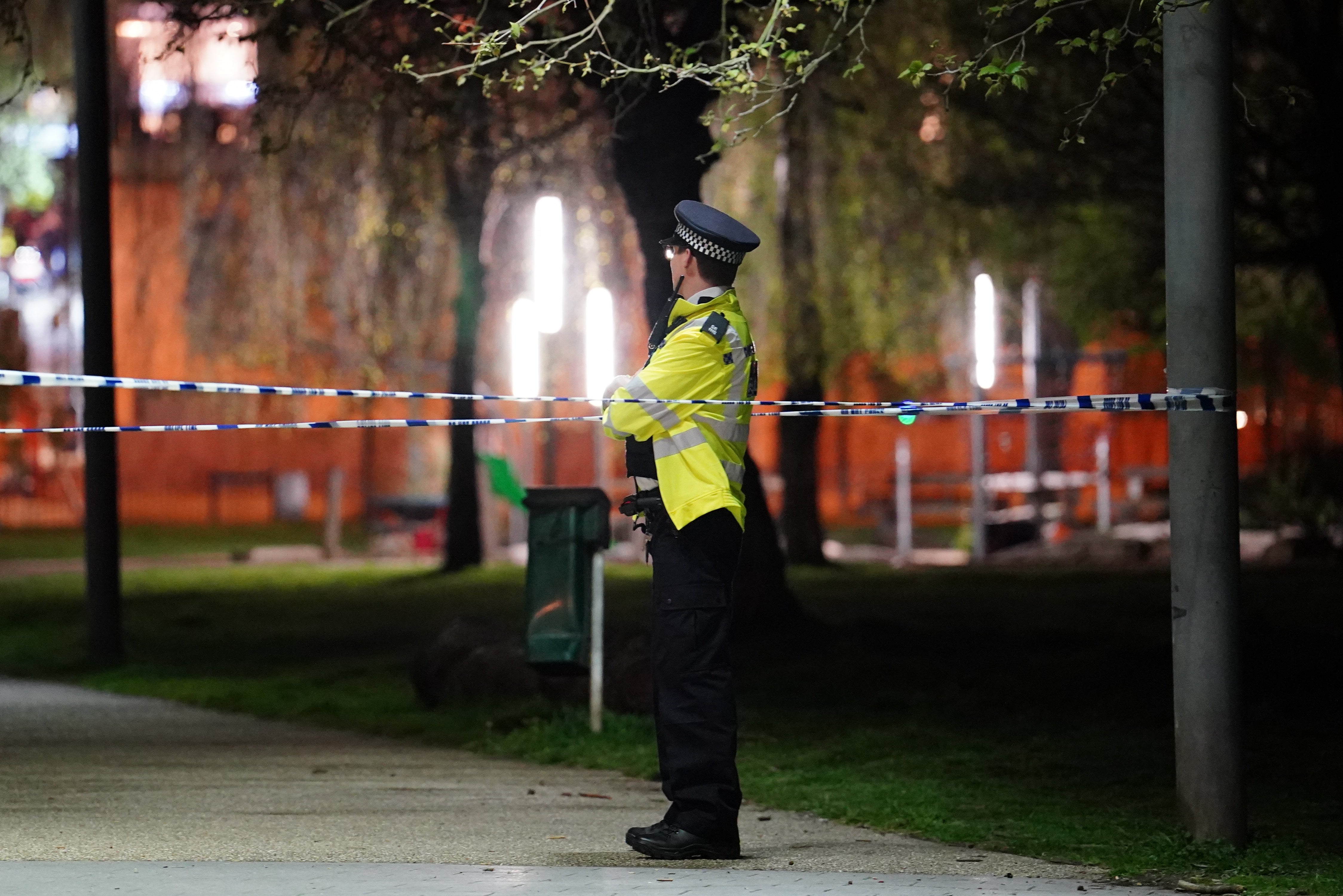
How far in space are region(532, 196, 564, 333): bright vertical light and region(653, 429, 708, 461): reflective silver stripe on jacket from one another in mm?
14336

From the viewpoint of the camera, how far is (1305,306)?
21.6 m

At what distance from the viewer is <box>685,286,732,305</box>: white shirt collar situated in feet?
20.5

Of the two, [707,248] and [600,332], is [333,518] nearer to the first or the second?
[600,332]

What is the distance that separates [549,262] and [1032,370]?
584 centimetres

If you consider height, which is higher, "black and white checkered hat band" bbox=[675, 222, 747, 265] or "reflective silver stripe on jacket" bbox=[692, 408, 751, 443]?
"black and white checkered hat band" bbox=[675, 222, 747, 265]

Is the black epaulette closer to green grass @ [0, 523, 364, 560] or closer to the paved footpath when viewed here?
the paved footpath

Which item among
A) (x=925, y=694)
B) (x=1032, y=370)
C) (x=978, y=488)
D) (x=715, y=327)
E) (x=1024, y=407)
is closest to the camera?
(x=715, y=327)

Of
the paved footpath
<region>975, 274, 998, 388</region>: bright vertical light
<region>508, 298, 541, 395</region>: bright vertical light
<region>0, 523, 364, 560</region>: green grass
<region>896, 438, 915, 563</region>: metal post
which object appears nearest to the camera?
the paved footpath

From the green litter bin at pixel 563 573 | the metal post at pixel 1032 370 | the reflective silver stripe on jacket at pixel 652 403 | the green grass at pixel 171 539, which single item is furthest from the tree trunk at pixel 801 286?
the reflective silver stripe on jacket at pixel 652 403

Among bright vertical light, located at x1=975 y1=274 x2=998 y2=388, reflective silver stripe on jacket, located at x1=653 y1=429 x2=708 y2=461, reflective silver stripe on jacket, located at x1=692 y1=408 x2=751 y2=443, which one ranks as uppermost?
bright vertical light, located at x1=975 y1=274 x2=998 y2=388

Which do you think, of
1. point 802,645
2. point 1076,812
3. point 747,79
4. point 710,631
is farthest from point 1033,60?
point 710,631

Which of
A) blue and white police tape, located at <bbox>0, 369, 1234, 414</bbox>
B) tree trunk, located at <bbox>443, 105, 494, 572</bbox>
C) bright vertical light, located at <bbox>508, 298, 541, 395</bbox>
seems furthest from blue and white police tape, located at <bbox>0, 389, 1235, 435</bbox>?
bright vertical light, located at <bbox>508, 298, 541, 395</bbox>

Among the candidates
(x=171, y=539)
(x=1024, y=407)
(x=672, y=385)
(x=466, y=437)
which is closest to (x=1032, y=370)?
(x=466, y=437)

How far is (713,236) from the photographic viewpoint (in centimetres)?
623
